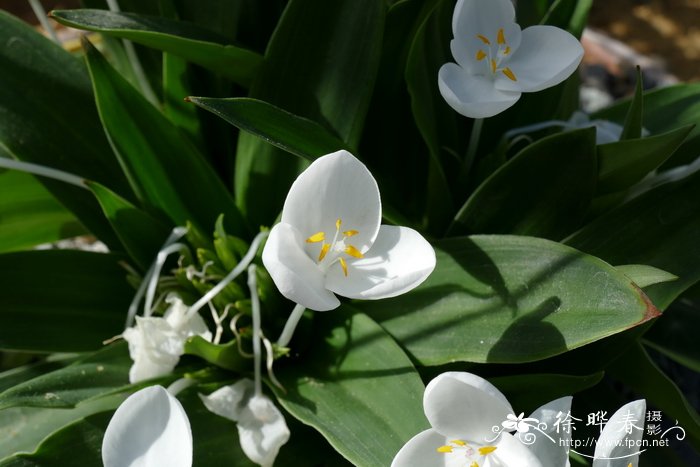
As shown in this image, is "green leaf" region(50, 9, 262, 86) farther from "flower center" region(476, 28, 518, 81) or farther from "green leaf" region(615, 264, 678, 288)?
"green leaf" region(615, 264, 678, 288)

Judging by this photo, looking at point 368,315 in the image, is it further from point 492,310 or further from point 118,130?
point 118,130

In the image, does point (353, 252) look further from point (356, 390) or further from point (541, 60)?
point (541, 60)

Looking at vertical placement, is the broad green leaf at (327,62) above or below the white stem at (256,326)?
above

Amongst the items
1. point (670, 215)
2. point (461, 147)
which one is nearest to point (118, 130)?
point (461, 147)

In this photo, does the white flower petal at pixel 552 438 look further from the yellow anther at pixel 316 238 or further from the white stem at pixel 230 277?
the white stem at pixel 230 277

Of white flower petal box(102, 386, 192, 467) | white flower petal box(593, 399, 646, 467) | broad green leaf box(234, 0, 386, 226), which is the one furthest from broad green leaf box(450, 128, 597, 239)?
white flower petal box(102, 386, 192, 467)

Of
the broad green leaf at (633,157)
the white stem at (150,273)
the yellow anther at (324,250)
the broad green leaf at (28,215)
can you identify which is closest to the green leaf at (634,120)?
the broad green leaf at (633,157)
